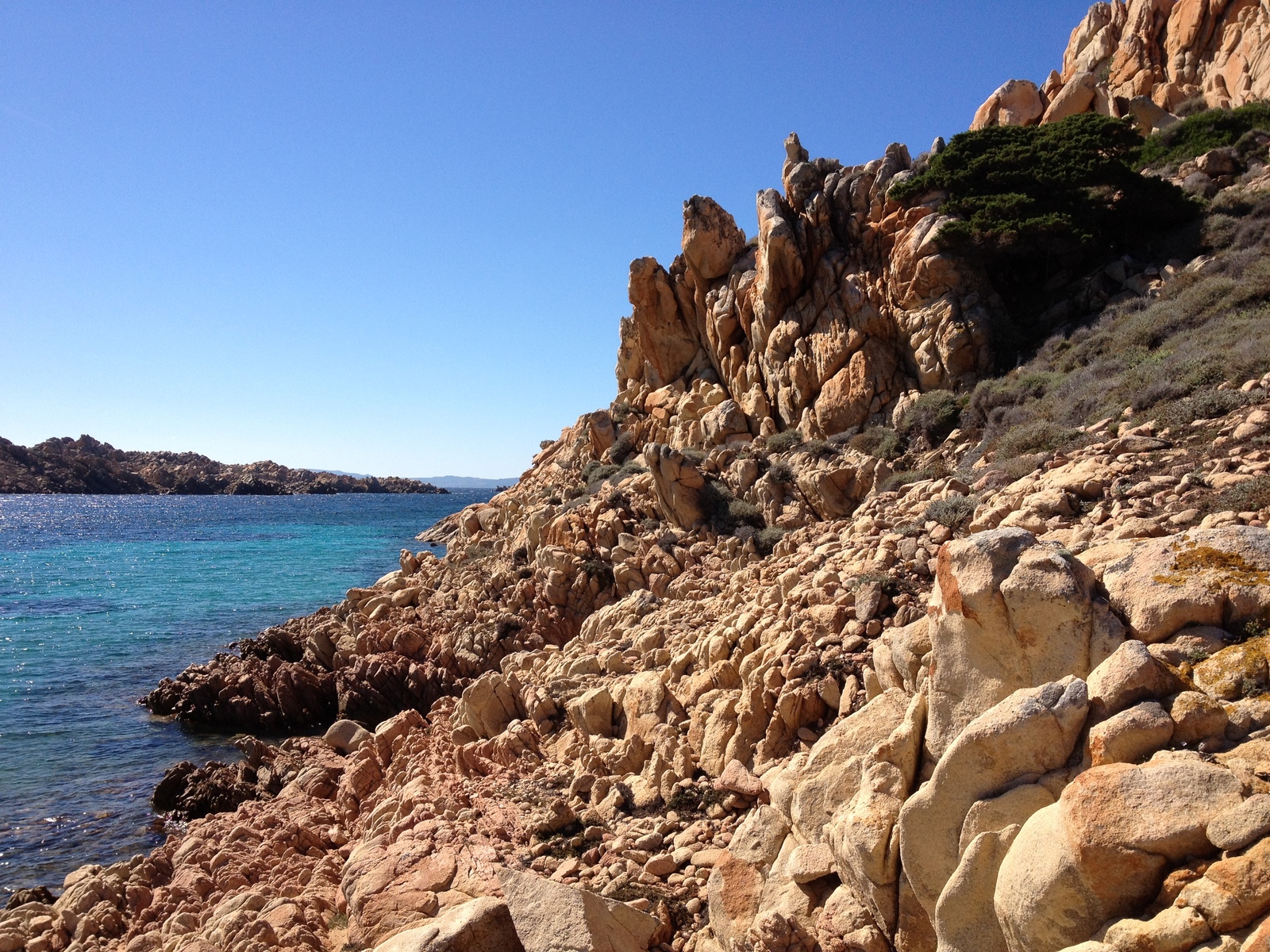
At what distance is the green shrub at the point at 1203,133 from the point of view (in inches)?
980

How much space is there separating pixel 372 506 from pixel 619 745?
107 meters

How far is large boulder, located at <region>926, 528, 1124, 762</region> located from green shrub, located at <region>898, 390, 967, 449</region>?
12569mm

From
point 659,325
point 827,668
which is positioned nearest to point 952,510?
point 827,668

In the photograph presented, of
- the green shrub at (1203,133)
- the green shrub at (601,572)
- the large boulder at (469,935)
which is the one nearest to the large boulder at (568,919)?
the large boulder at (469,935)

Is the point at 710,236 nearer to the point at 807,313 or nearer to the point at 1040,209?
the point at 807,313

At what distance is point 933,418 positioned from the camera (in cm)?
1825

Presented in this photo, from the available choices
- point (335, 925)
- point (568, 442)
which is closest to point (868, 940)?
point (335, 925)

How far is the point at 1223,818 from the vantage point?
12.9 feet

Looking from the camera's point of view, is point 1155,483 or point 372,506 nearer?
point 1155,483

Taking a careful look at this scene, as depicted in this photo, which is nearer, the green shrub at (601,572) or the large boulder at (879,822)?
the large boulder at (879,822)

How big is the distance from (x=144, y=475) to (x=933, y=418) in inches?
5776

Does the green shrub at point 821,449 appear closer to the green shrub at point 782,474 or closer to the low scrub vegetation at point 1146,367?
the green shrub at point 782,474

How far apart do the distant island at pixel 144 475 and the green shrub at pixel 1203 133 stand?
13533cm

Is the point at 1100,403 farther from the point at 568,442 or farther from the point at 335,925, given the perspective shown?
the point at 568,442
